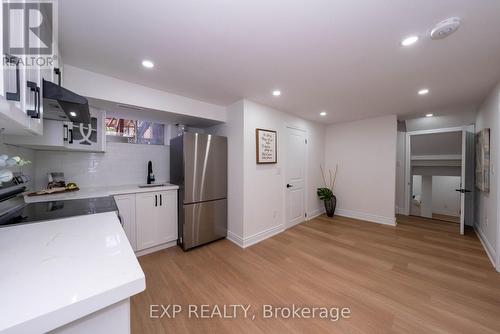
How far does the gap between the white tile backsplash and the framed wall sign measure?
5.41ft

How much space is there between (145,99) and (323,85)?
2276 millimetres

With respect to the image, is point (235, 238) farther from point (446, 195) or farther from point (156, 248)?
point (446, 195)

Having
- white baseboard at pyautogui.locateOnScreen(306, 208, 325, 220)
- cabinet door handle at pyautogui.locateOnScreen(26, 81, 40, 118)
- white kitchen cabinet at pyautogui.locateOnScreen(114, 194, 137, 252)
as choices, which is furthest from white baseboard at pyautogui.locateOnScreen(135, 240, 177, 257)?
white baseboard at pyautogui.locateOnScreen(306, 208, 325, 220)

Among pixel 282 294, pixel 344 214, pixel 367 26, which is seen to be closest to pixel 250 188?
pixel 282 294

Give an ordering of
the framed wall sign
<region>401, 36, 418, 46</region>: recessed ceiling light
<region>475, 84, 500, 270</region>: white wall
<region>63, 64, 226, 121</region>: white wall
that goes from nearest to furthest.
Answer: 1. <region>401, 36, 418, 46</region>: recessed ceiling light
2. <region>63, 64, 226, 121</region>: white wall
3. <region>475, 84, 500, 270</region>: white wall
4. the framed wall sign

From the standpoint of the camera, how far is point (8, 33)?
810mm

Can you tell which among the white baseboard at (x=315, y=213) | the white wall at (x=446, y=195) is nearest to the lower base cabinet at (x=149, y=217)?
the white baseboard at (x=315, y=213)

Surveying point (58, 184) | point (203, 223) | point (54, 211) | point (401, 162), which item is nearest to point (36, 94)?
point (54, 211)

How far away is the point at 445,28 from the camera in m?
1.34

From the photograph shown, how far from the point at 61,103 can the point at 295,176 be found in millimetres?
3499

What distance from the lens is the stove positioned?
123 centimetres

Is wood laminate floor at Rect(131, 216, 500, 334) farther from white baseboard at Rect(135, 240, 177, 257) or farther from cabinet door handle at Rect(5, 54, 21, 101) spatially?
cabinet door handle at Rect(5, 54, 21, 101)

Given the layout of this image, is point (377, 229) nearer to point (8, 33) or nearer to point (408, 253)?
point (408, 253)

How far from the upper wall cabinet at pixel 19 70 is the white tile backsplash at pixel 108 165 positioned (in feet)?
5.88
